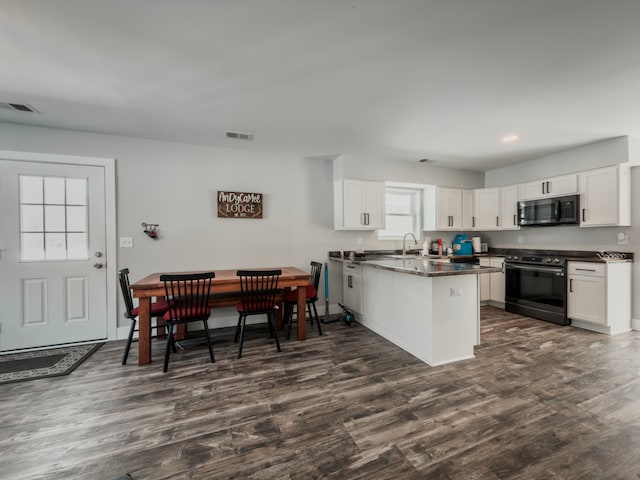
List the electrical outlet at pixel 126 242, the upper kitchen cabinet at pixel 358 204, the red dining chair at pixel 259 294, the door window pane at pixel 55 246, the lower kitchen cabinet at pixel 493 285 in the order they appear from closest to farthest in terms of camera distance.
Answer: the red dining chair at pixel 259 294, the door window pane at pixel 55 246, the electrical outlet at pixel 126 242, the upper kitchen cabinet at pixel 358 204, the lower kitchen cabinet at pixel 493 285

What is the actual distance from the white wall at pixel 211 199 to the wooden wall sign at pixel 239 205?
0.31 ft

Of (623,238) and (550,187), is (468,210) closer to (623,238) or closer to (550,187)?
(550,187)

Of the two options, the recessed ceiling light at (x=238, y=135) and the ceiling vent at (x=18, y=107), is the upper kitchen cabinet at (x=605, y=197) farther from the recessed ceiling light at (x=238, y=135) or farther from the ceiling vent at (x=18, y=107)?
the ceiling vent at (x=18, y=107)

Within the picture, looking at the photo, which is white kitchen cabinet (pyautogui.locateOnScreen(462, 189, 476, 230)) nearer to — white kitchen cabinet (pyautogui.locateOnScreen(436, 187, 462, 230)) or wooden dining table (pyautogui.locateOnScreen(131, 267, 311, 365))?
white kitchen cabinet (pyautogui.locateOnScreen(436, 187, 462, 230))

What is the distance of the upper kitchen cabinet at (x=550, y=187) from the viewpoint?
386 centimetres

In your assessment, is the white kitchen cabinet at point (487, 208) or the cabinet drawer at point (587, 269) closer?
the cabinet drawer at point (587, 269)

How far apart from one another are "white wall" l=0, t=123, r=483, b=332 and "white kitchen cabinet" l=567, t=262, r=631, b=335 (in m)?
2.70

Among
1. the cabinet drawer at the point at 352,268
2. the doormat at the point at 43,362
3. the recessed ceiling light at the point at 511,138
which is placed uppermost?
the recessed ceiling light at the point at 511,138

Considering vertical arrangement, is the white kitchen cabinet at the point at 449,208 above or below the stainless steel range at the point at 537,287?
above

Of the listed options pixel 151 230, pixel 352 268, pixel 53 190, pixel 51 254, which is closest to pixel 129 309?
pixel 151 230

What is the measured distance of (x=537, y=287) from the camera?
4.00 m

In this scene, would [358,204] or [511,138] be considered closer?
[511,138]

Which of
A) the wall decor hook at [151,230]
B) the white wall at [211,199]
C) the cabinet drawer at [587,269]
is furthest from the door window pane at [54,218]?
the cabinet drawer at [587,269]

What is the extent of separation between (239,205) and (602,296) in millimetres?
4966
